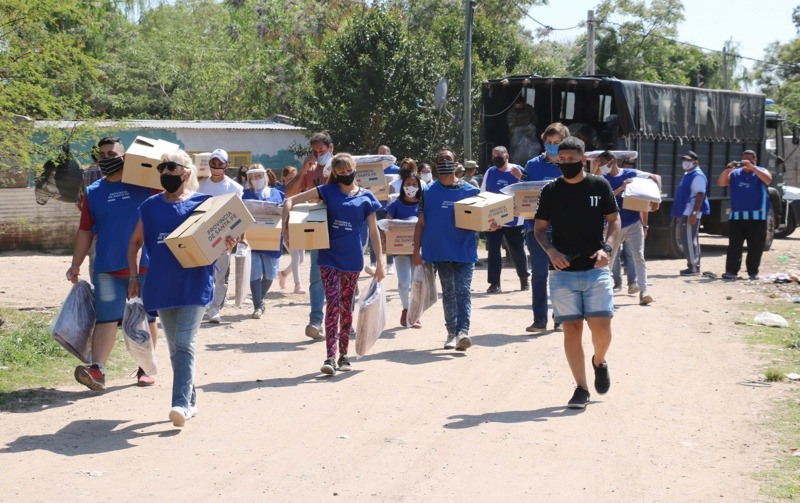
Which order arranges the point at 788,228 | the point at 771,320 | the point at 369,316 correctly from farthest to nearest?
the point at 788,228 → the point at 771,320 → the point at 369,316

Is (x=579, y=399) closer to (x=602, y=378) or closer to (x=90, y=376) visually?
(x=602, y=378)

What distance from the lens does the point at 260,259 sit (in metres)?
12.5

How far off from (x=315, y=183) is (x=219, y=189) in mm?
1056

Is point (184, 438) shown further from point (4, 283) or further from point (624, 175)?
point (4, 283)

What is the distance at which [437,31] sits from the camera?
3753 cm

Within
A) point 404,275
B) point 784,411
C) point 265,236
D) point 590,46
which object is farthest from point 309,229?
point 590,46

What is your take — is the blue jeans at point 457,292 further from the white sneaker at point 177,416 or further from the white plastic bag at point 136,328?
the white sneaker at point 177,416

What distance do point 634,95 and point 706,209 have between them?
2487 millimetres

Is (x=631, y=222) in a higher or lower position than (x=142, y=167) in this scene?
lower

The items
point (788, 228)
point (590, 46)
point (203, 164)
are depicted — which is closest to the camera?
point (203, 164)

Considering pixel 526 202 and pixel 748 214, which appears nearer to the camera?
pixel 526 202

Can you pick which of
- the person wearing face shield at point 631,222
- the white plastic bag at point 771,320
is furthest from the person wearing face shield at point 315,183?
the white plastic bag at point 771,320

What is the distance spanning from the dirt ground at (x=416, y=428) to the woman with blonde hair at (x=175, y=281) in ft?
1.35

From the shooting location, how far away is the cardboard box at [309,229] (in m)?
8.95
